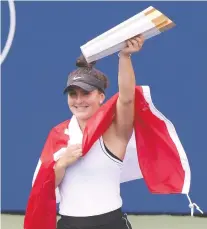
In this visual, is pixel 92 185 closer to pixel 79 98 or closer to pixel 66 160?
pixel 66 160

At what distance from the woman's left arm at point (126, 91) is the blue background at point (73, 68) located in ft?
6.36

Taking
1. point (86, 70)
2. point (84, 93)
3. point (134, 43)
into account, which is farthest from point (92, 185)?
point (134, 43)

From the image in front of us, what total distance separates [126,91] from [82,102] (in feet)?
0.69

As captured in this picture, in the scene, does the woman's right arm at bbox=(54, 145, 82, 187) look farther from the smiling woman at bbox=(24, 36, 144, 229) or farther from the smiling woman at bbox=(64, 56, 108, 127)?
the smiling woman at bbox=(64, 56, 108, 127)

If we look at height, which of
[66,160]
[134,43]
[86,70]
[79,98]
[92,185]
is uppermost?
[134,43]

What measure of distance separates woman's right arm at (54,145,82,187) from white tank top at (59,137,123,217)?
0.12 feet

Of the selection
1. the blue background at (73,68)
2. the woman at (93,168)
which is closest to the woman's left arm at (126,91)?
the woman at (93,168)

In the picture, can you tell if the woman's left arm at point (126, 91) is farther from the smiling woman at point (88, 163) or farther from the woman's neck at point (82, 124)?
the woman's neck at point (82, 124)

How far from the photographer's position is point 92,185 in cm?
241

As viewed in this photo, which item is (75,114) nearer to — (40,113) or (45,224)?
(45,224)

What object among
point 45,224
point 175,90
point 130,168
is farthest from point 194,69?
point 45,224

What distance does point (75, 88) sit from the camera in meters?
2.46

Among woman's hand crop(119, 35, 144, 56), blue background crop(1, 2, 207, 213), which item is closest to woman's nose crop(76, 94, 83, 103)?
woman's hand crop(119, 35, 144, 56)

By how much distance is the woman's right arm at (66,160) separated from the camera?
237 cm
